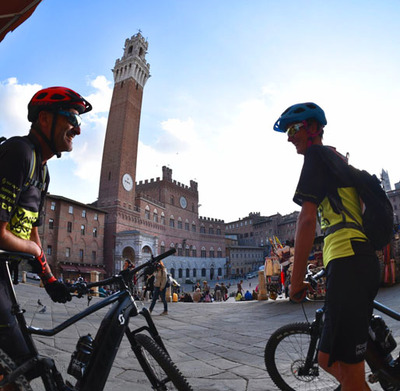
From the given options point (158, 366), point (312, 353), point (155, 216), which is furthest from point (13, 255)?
point (155, 216)

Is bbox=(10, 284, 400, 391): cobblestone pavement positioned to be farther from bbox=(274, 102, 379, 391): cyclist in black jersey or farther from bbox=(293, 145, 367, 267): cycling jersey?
bbox=(293, 145, 367, 267): cycling jersey

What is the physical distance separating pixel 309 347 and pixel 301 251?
3.55 feet

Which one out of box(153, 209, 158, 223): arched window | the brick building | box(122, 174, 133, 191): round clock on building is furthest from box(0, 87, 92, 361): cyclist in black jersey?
box(153, 209, 158, 223): arched window

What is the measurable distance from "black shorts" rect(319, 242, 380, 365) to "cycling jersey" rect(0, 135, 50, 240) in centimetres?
163

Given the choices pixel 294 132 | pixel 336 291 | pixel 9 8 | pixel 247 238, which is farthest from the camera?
pixel 247 238

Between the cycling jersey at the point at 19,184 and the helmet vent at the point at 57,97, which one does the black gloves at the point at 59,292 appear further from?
the helmet vent at the point at 57,97

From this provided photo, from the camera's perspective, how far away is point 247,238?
77.4 metres

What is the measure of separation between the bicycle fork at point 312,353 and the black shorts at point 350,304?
64cm

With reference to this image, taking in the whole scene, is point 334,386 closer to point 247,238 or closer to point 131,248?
point 131,248

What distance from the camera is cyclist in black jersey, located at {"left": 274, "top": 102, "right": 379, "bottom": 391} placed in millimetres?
1293

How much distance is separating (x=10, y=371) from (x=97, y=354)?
1.31 feet

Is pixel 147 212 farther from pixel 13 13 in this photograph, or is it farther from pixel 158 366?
pixel 158 366

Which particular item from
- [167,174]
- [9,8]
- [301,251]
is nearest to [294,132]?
[301,251]

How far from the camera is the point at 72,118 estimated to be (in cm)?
177
